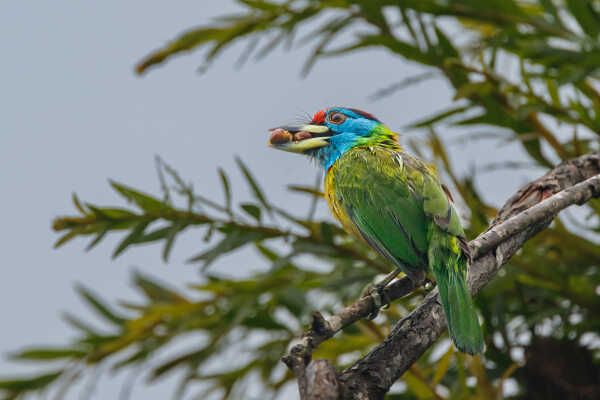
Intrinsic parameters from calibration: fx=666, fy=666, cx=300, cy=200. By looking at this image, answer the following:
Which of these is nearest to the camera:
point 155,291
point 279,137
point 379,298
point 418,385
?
point 379,298

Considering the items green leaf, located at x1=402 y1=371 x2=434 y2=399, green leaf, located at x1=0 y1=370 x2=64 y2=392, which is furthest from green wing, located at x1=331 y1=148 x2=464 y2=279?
green leaf, located at x1=0 y1=370 x2=64 y2=392

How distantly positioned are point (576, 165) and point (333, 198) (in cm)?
105

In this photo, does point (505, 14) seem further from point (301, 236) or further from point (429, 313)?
point (429, 313)

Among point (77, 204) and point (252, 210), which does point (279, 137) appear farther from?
point (77, 204)

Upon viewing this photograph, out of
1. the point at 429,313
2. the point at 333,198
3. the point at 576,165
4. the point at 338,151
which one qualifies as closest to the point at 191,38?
the point at 338,151

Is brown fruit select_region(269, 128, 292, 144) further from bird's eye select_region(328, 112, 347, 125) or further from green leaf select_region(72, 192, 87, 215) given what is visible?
green leaf select_region(72, 192, 87, 215)

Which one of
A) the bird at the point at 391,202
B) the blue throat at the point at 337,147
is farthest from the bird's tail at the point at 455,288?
the blue throat at the point at 337,147

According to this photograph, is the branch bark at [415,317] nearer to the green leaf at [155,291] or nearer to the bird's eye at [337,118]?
the bird's eye at [337,118]

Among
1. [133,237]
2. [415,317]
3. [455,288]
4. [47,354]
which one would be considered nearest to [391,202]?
[455,288]

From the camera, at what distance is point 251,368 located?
3.90 meters

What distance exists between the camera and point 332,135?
3463 mm

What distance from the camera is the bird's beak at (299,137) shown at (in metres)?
3.25

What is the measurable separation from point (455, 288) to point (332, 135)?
145 cm

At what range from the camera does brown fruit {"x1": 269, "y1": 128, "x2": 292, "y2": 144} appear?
10.6 feet
